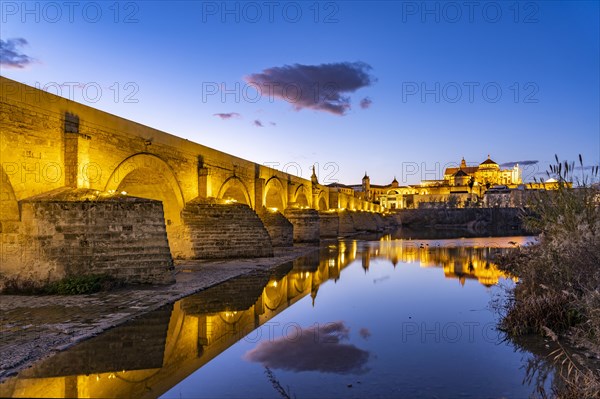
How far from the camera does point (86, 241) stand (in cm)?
892

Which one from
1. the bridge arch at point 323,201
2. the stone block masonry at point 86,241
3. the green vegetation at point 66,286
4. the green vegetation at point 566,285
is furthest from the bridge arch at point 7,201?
the bridge arch at point 323,201

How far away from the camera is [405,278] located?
37.5 ft

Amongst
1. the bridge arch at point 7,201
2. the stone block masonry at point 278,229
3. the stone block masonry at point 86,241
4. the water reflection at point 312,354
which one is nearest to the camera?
the water reflection at point 312,354

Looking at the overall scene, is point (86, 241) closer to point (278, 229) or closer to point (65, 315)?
point (65, 315)

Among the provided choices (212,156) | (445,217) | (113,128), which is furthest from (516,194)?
(113,128)

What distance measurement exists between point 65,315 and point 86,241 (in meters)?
2.59

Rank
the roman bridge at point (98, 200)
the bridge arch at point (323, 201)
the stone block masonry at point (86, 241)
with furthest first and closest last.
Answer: the bridge arch at point (323, 201), the roman bridge at point (98, 200), the stone block masonry at point (86, 241)

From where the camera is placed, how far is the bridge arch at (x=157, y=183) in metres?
15.0

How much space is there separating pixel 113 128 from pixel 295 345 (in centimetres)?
1039

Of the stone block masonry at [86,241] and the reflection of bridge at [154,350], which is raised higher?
the stone block masonry at [86,241]

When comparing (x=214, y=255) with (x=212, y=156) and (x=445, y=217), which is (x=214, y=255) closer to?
(x=212, y=156)

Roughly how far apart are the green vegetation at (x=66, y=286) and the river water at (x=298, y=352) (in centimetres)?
215

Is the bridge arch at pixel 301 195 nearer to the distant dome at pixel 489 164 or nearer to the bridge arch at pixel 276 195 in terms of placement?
the bridge arch at pixel 276 195

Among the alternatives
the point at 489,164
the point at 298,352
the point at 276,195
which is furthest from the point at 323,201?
the point at 489,164
